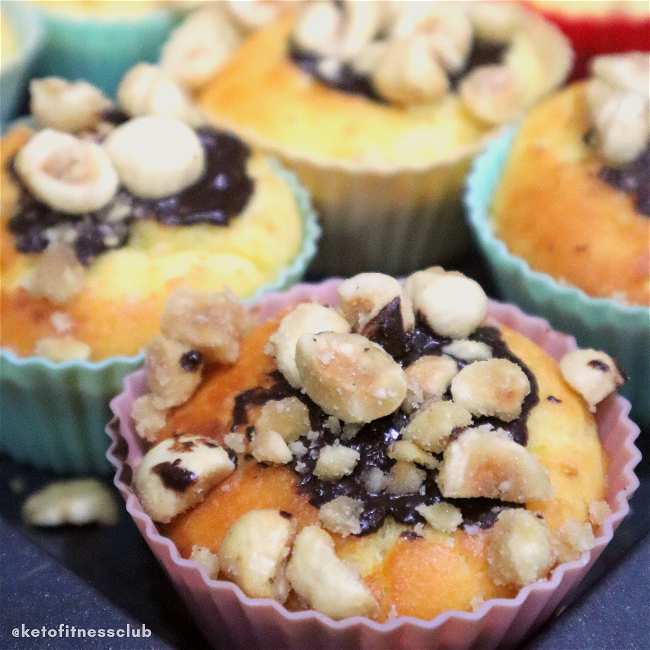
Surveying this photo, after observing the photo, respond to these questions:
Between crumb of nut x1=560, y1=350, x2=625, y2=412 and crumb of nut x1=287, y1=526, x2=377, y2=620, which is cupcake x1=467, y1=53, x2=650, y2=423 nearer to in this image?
crumb of nut x1=560, y1=350, x2=625, y2=412

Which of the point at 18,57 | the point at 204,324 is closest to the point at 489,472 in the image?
the point at 204,324

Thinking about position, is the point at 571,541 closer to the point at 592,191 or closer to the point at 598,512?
the point at 598,512

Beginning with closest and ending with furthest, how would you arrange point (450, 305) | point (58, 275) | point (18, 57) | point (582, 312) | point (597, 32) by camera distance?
point (450, 305), point (58, 275), point (582, 312), point (18, 57), point (597, 32)

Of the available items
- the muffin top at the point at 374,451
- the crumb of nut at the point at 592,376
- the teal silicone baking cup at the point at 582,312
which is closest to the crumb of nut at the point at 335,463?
the muffin top at the point at 374,451

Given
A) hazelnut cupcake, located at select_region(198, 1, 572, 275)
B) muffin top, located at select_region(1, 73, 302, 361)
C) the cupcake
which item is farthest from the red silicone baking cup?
muffin top, located at select_region(1, 73, 302, 361)

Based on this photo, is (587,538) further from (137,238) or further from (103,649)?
(137,238)

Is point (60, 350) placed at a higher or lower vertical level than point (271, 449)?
lower

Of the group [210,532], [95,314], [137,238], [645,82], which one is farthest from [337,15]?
[210,532]
